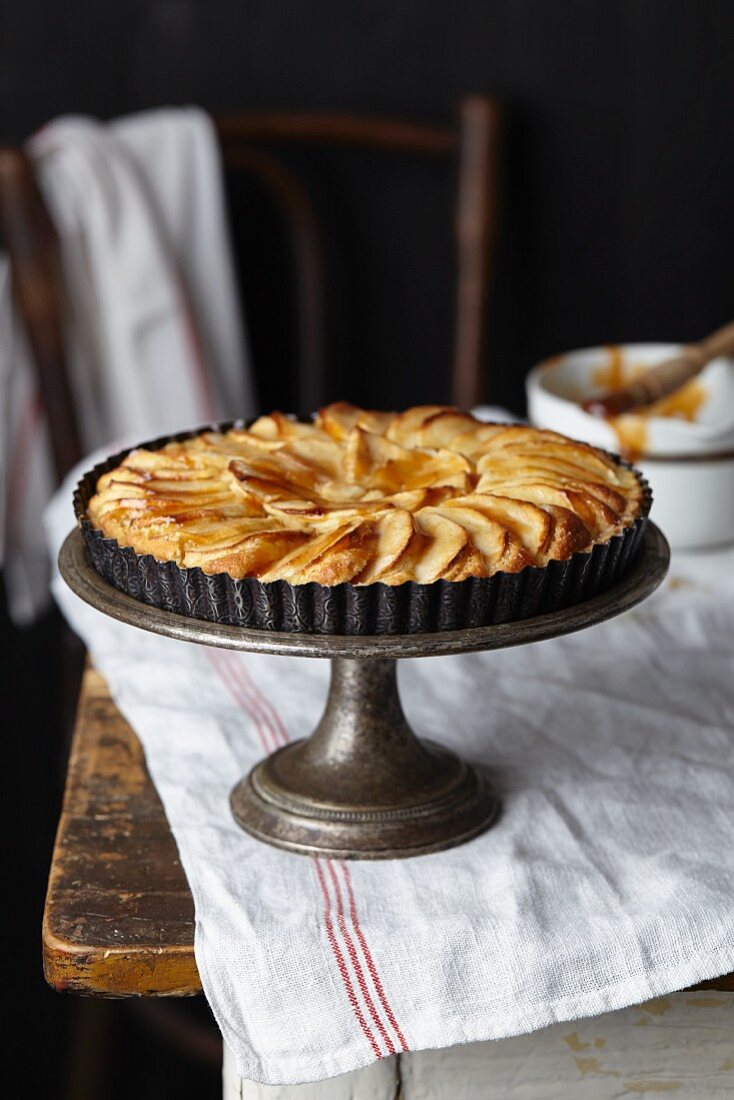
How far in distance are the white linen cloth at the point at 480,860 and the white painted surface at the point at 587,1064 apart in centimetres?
6

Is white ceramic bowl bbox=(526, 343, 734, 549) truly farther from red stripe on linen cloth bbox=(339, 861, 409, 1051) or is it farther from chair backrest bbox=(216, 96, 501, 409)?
red stripe on linen cloth bbox=(339, 861, 409, 1051)

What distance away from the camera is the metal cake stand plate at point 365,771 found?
0.85m

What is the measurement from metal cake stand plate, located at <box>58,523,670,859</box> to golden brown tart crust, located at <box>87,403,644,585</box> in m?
0.04

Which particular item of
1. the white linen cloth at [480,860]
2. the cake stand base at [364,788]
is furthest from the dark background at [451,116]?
the cake stand base at [364,788]

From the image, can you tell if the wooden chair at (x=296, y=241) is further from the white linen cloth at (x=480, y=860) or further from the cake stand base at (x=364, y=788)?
the cake stand base at (x=364, y=788)

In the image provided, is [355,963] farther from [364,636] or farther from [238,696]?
[238,696]

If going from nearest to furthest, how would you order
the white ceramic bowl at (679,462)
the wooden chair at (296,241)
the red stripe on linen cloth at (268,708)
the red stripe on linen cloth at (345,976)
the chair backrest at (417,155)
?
the red stripe on linen cloth at (345,976) < the red stripe on linen cloth at (268,708) < the white ceramic bowl at (679,462) < the wooden chair at (296,241) < the chair backrest at (417,155)

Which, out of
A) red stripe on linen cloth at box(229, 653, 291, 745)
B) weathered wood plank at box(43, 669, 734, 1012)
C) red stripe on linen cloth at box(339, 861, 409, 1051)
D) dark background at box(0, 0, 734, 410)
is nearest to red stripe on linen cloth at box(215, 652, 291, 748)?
red stripe on linen cloth at box(229, 653, 291, 745)

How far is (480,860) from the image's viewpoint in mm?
904

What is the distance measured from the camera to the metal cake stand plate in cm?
85

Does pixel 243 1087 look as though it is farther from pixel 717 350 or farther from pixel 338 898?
pixel 717 350

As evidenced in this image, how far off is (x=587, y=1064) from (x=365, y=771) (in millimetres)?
235

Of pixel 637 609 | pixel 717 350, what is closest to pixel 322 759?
pixel 637 609

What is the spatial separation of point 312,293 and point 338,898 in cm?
127
